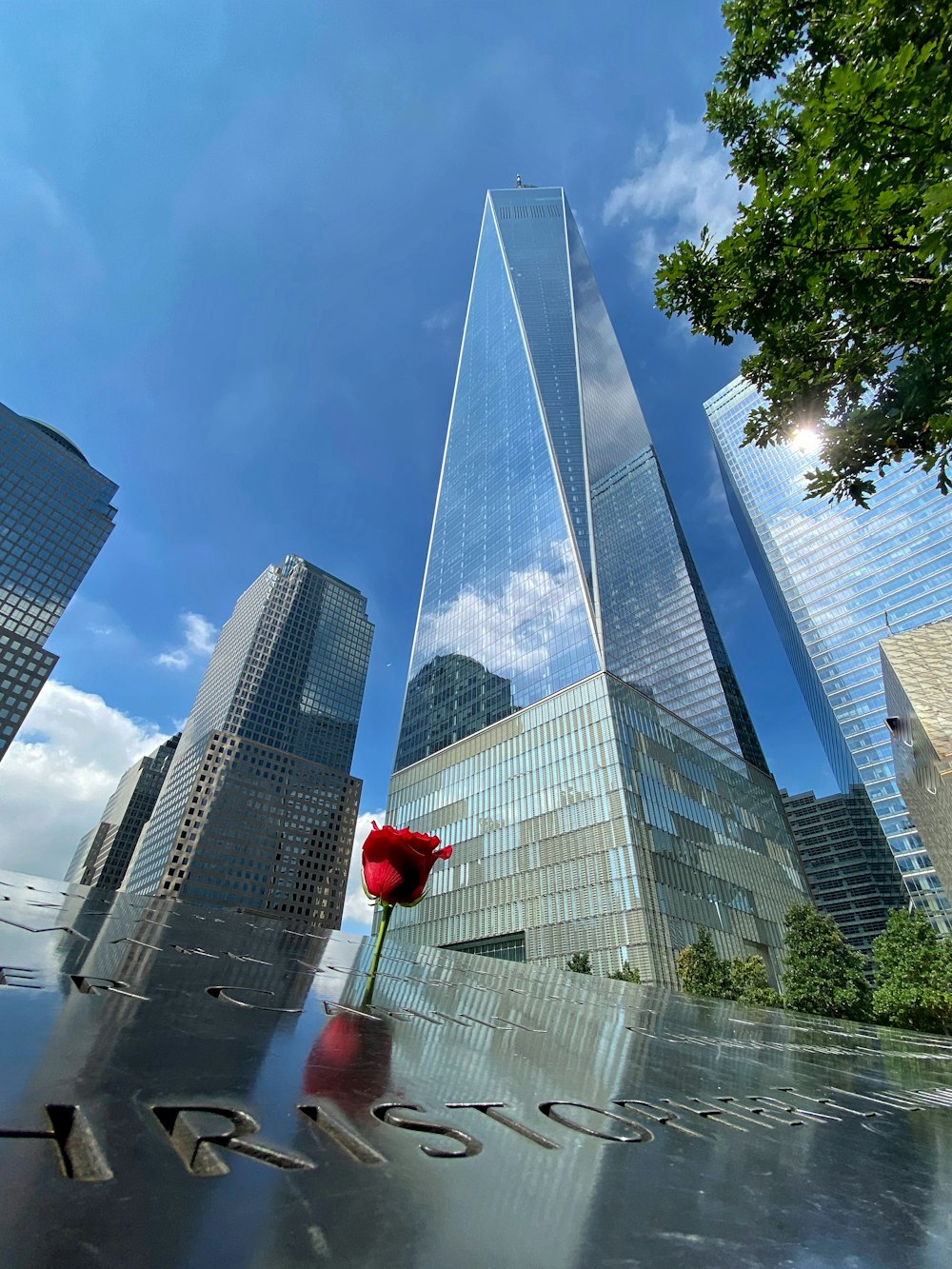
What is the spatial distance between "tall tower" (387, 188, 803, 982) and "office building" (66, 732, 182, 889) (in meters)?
117

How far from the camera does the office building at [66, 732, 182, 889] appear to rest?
14938 cm

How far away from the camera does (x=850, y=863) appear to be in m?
112

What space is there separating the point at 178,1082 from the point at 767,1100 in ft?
12.6

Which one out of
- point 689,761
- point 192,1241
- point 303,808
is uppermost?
point 303,808

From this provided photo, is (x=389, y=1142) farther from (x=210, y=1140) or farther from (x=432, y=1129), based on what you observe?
(x=210, y=1140)

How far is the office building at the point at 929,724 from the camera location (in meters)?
33.0

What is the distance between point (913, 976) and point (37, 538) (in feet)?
455

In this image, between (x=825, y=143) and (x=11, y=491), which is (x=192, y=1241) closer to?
(x=825, y=143)

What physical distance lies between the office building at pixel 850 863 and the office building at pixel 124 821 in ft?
513

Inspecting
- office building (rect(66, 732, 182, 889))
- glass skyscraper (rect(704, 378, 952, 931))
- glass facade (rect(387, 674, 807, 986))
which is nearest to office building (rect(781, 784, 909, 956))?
glass skyscraper (rect(704, 378, 952, 931))

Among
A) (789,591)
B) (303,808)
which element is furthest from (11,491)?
(789,591)

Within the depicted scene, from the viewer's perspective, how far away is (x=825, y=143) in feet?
22.8

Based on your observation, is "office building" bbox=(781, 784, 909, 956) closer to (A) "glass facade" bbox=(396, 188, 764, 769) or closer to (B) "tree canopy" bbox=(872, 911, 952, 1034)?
(A) "glass facade" bbox=(396, 188, 764, 769)

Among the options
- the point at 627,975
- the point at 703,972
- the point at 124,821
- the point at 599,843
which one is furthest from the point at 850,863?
the point at 124,821
